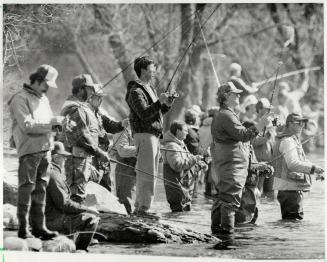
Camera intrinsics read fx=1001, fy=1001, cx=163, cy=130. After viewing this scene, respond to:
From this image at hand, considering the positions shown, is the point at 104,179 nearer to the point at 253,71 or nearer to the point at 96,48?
the point at 96,48

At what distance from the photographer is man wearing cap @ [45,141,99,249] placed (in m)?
10.0

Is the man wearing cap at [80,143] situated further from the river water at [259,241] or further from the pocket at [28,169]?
the river water at [259,241]

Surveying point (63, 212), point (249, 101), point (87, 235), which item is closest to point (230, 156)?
point (87, 235)

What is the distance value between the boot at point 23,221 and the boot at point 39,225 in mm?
72

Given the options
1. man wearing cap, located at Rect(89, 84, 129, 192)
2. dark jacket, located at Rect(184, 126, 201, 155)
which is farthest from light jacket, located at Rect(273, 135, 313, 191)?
dark jacket, located at Rect(184, 126, 201, 155)

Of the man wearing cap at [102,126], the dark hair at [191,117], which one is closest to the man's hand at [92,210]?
the man wearing cap at [102,126]

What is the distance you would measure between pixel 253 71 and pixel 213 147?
20.3m

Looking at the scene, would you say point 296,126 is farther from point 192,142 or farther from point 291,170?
point 192,142

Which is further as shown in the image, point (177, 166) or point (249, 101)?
point (249, 101)

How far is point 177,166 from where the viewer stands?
12.5 metres

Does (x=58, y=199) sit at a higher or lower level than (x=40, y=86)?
lower

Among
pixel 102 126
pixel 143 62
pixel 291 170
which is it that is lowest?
pixel 291 170

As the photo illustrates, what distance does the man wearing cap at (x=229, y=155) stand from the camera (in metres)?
10.4

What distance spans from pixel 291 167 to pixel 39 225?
3.05 metres
